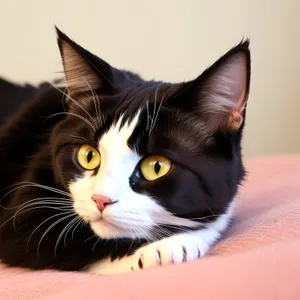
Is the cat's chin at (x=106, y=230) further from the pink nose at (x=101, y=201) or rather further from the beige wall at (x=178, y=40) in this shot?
the beige wall at (x=178, y=40)

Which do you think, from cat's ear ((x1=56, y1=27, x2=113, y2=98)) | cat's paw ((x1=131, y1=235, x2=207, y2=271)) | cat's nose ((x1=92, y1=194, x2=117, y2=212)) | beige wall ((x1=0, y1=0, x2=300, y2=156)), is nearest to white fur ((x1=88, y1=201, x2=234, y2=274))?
cat's paw ((x1=131, y1=235, x2=207, y2=271))

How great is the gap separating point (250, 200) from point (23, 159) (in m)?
0.54

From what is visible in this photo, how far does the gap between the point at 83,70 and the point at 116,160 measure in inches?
9.5

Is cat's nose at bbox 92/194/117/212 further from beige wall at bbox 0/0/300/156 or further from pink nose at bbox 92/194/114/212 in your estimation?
beige wall at bbox 0/0/300/156

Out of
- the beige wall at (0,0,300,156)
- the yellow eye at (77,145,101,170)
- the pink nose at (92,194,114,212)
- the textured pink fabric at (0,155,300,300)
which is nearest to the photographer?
the textured pink fabric at (0,155,300,300)

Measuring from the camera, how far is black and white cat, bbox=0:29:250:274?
821mm

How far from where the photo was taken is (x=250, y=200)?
122cm

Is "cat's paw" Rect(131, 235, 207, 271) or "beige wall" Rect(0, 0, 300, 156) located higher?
"beige wall" Rect(0, 0, 300, 156)

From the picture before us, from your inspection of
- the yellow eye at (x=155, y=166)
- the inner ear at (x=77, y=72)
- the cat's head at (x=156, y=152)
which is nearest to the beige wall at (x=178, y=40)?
the inner ear at (x=77, y=72)

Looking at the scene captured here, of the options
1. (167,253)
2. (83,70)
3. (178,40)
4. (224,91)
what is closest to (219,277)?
(167,253)

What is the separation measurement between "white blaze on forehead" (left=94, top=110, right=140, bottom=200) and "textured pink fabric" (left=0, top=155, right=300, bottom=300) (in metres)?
0.14

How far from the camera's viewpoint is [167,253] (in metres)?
0.81

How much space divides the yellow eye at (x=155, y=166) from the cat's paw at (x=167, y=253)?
0.11 meters

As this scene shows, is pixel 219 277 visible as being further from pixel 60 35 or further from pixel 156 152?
pixel 60 35
